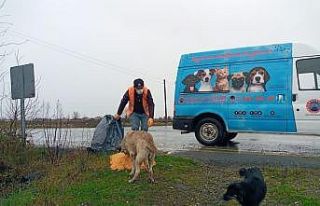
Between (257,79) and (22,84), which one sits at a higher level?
(257,79)

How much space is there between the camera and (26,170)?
947 centimetres

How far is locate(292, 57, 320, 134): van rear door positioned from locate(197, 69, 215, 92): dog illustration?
7.81 feet

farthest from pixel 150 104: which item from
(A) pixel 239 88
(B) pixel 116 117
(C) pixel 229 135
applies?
(C) pixel 229 135

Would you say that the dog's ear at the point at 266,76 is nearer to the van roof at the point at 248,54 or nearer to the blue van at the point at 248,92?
the blue van at the point at 248,92

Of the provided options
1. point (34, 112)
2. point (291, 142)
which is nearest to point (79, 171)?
point (34, 112)

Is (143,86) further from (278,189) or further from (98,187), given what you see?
(278,189)

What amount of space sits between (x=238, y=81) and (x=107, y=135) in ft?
13.7

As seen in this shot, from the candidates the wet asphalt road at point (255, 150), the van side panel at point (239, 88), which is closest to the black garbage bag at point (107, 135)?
the wet asphalt road at point (255, 150)

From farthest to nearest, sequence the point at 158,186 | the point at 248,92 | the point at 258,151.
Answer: the point at 248,92 < the point at 258,151 < the point at 158,186

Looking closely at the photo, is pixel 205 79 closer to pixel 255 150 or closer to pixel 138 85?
pixel 255 150

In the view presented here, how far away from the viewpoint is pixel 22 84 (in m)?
10.6

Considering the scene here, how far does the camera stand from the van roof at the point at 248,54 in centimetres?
1160

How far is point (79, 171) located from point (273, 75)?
5928 millimetres

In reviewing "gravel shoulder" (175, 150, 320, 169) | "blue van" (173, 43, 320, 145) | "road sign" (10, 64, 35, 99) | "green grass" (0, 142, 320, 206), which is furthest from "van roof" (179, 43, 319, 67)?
"road sign" (10, 64, 35, 99)
